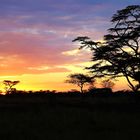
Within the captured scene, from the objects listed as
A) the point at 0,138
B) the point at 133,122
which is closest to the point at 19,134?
the point at 0,138

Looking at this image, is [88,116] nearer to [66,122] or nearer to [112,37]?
[66,122]

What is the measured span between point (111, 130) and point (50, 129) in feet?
7.68

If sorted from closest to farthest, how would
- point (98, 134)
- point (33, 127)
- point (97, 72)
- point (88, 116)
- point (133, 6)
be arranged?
1. point (98, 134)
2. point (33, 127)
3. point (88, 116)
4. point (133, 6)
5. point (97, 72)

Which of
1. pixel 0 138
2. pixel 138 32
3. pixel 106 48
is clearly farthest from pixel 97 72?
pixel 0 138

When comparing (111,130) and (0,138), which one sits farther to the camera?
(111,130)

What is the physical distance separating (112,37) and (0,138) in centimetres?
3019

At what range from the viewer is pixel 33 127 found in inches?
Result: 728

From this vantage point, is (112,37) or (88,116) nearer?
(88,116)

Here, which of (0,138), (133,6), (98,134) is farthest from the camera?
(133,6)

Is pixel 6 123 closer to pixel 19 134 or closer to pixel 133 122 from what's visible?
pixel 19 134

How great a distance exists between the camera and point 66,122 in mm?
20453

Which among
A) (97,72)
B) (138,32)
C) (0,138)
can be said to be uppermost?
(138,32)

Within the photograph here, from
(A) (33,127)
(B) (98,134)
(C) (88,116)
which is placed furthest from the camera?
(C) (88,116)

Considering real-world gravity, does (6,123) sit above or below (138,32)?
below
